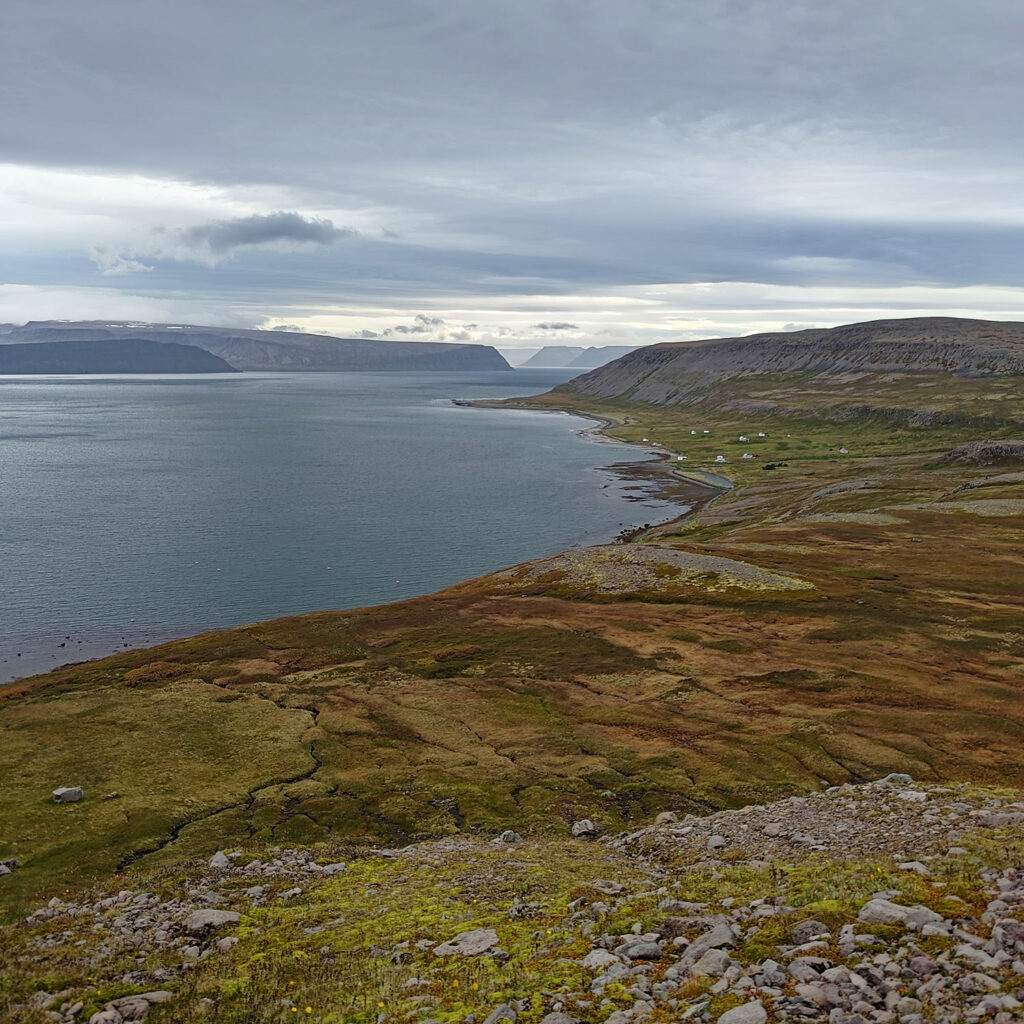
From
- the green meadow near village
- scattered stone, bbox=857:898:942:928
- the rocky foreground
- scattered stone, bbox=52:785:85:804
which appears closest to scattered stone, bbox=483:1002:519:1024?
the rocky foreground

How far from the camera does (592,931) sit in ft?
68.5

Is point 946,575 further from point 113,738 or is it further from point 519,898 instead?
point 113,738

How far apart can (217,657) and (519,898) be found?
55.4 m

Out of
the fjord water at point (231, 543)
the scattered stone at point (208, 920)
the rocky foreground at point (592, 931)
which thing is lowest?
the fjord water at point (231, 543)

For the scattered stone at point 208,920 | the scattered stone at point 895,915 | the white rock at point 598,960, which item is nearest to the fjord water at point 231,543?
the scattered stone at point 208,920

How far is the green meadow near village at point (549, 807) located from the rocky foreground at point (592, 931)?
0.12 m

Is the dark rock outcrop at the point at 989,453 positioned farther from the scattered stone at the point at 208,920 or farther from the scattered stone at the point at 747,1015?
the scattered stone at the point at 208,920

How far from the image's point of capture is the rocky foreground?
15500 millimetres

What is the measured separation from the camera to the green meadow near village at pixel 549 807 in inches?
700

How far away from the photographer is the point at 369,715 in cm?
5541

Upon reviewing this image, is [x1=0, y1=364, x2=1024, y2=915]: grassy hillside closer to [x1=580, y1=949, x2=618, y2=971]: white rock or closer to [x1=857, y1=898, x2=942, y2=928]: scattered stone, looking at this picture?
[x1=580, y1=949, x2=618, y2=971]: white rock

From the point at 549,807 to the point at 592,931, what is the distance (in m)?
19.1

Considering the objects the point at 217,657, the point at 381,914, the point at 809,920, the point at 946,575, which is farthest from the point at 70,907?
the point at 946,575

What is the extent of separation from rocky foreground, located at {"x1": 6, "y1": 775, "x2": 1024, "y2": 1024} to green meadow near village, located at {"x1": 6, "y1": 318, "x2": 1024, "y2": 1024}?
Answer: 0.38 feet
